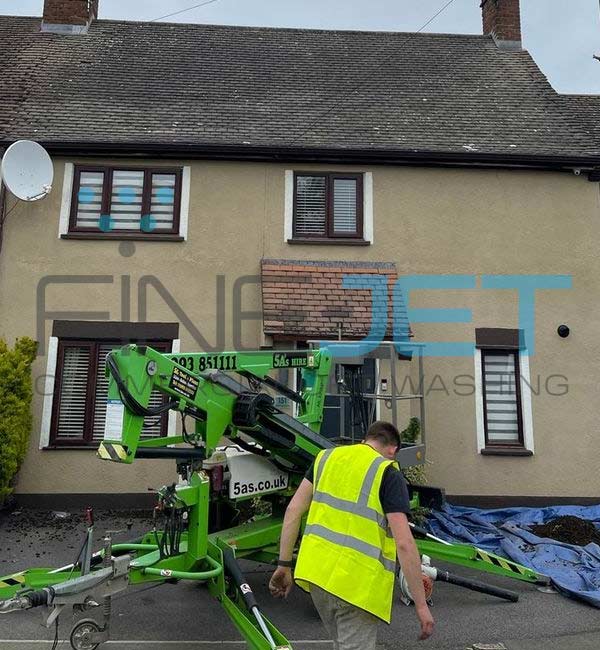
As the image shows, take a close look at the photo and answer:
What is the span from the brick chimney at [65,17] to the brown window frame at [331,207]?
7.63 m

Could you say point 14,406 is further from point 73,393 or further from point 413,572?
point 413,572

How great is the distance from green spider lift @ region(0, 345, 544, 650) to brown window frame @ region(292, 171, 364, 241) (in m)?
4.08

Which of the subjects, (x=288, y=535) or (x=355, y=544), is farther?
(x=288, y=535)

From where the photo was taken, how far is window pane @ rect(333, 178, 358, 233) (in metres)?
9.65

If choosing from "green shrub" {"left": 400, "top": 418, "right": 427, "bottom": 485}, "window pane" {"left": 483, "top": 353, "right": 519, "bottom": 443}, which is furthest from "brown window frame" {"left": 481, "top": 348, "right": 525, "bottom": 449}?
"green shrub" {"left": 400, "top": 418, "right": 427, "bottom": 485}

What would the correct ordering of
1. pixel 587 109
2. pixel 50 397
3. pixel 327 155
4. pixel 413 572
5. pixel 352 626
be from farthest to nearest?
pixel 587 109 → pixel 327 155 → pixel 50 397 → pixel 352 626 → pixel 413 572

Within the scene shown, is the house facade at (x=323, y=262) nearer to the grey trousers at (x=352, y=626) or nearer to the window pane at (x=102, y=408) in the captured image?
the window pane at (x=102, y=408)

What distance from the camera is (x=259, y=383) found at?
5.40 metres

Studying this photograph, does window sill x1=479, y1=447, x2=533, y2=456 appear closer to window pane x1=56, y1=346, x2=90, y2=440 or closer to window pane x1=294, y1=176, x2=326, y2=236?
window pane x1=294, y1=176, x2=326, y2=236

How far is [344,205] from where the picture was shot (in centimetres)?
972

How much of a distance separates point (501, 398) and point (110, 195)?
7.67m

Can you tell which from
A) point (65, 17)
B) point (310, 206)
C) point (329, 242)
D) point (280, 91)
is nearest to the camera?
point (329, 242)

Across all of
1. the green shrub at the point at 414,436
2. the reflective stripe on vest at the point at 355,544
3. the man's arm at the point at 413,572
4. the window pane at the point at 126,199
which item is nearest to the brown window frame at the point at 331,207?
the window pane at the point at 126,199

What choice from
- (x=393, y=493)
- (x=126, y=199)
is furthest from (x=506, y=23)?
(x=393, y=493)
